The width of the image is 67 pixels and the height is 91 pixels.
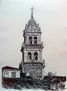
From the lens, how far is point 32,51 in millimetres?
1971

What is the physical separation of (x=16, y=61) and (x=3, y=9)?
227 millimetres

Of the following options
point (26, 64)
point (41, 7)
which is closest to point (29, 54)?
point (26, 64)

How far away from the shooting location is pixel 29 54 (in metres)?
1.97

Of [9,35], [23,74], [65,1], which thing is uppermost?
[65,1]

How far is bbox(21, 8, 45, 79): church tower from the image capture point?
1.97 meters

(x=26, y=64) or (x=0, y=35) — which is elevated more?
(x=0, y=35)

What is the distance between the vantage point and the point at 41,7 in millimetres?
2014

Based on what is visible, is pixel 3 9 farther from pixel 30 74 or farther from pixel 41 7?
pixel 30 74

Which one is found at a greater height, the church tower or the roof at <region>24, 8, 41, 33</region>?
the roof at <region>24, 8, 41, 33</region>

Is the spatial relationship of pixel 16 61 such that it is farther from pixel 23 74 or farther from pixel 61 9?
A: pixel 61 9

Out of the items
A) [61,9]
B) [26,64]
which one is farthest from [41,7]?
[26,64]

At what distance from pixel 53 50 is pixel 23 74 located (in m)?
0.16

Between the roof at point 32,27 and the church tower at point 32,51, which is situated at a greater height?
the roof at point 32,27

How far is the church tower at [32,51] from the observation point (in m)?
1.97
